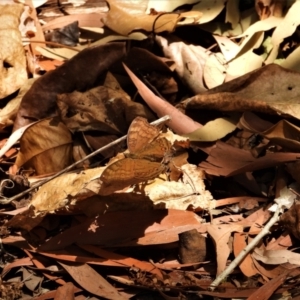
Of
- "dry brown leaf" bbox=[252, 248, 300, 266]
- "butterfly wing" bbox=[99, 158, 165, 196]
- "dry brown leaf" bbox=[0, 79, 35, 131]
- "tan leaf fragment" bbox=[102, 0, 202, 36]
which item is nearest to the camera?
"butterfly wing" bbox=[99, 158, 165, 196]

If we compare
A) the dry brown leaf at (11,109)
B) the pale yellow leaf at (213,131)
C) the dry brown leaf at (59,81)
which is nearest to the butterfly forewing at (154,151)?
the pale yellow leaf at (213,131)

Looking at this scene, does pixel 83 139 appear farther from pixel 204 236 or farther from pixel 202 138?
pixel 204 236

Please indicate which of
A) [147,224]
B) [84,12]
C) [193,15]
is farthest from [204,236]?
[84,12]

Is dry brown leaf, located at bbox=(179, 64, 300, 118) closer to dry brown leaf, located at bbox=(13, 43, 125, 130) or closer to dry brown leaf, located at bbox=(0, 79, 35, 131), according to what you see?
dry brown leaf, located at bbox=(13, 43, 125, 130)

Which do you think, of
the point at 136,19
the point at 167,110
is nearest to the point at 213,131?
the point at 167,110

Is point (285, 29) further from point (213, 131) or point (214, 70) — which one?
point (213, 131)

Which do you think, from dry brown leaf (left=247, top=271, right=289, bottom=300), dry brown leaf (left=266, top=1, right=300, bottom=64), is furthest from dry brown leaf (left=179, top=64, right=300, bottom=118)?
dry brown leaf (left=247, top=271, right=289, bottom=300)

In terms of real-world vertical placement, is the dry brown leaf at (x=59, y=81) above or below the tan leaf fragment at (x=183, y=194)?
above

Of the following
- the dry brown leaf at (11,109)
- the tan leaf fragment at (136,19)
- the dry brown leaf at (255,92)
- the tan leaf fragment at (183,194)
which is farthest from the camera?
the tan leaf fragment at (136,19)

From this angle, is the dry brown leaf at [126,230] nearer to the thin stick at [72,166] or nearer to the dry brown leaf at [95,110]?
the thin stick at [72,166]
